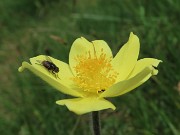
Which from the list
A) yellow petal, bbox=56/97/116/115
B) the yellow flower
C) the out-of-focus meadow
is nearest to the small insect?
the yellow flower

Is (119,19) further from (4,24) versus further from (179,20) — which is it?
(4,24)

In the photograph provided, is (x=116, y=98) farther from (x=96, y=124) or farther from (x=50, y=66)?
(x=96, y=124)

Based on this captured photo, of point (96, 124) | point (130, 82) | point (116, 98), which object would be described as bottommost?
point (116, 98)

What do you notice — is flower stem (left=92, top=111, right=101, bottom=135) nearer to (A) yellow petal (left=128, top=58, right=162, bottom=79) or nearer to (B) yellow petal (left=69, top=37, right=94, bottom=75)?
(A) yellow petal (left=128, top=58, right=162, bottom=79)

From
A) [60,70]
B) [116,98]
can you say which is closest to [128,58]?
[60,70]

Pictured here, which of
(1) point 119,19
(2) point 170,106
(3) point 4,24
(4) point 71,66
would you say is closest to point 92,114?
(4) point 71,66

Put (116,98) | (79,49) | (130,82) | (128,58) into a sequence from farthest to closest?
(116,98), (79,49), (128,58), (130,82)

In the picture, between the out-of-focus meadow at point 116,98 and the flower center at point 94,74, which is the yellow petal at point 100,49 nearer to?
the flower center at point 94,74
